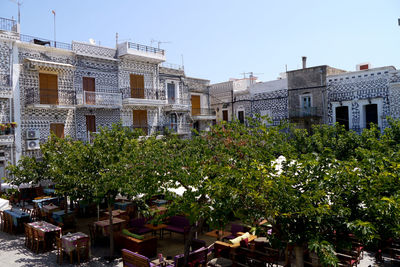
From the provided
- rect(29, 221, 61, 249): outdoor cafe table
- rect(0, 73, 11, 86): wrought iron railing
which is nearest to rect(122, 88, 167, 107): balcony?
rect(0, 73, 11, 86): wrought iron railing

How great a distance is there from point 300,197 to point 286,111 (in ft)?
75.9

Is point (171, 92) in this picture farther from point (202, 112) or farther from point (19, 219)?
point (19, 219)

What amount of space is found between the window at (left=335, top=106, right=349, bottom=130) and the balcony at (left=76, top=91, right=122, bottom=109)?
15.9 metres

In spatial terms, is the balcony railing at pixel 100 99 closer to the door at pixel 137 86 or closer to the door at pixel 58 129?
the door at pixel 137 86

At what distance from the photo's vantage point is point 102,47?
881 inches

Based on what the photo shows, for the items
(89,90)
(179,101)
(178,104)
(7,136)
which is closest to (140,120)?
(178,104)

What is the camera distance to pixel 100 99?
2189 cm

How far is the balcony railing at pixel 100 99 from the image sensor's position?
835 inches

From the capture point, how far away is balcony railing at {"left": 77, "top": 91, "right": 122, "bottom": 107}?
21219 millimetres

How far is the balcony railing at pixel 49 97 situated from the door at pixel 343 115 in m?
18.6

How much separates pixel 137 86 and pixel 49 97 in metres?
6.39

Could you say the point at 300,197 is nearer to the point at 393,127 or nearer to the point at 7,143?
the point at 393,127

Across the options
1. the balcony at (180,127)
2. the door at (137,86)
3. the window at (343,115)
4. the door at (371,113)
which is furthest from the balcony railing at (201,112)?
the door at (371,113)

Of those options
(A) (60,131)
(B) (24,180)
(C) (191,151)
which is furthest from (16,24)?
(C) (191,151)
